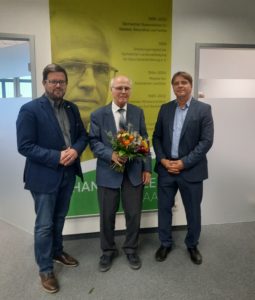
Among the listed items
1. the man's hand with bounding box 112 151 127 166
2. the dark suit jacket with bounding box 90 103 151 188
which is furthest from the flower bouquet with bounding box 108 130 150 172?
the dark suit jacket with bounding box 90 103 151 188

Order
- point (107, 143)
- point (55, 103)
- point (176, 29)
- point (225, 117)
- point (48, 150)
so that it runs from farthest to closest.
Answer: point (225, 117) → point (176, 29) → point (107, 143) → point (55, 103) → point (48, 150)

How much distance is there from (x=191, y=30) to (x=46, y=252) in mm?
2538

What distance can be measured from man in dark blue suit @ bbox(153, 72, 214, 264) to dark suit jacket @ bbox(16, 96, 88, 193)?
2.66 ft

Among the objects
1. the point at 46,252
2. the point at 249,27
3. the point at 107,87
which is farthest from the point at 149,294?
the point at 249,27

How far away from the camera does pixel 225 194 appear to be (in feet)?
11.6

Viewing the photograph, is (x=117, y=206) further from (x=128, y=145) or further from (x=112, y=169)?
(x=128, y=145)

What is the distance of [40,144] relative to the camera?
2201 mm

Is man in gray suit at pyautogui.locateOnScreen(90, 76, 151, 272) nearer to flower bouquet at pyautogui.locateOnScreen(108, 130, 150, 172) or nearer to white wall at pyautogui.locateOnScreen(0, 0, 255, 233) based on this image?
flower bouquet at pyautogui.locateOnScreen(108, 130, 150, 172)

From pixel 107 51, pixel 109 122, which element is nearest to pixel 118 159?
pixel 109 122

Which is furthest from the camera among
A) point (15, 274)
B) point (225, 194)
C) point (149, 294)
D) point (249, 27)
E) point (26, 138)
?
point (225, 194)

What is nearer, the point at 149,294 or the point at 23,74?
the point at 149,294

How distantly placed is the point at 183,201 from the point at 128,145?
2.87ft

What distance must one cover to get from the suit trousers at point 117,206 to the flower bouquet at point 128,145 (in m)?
0.28

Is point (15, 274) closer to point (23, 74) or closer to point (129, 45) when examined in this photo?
point (23, 74)
